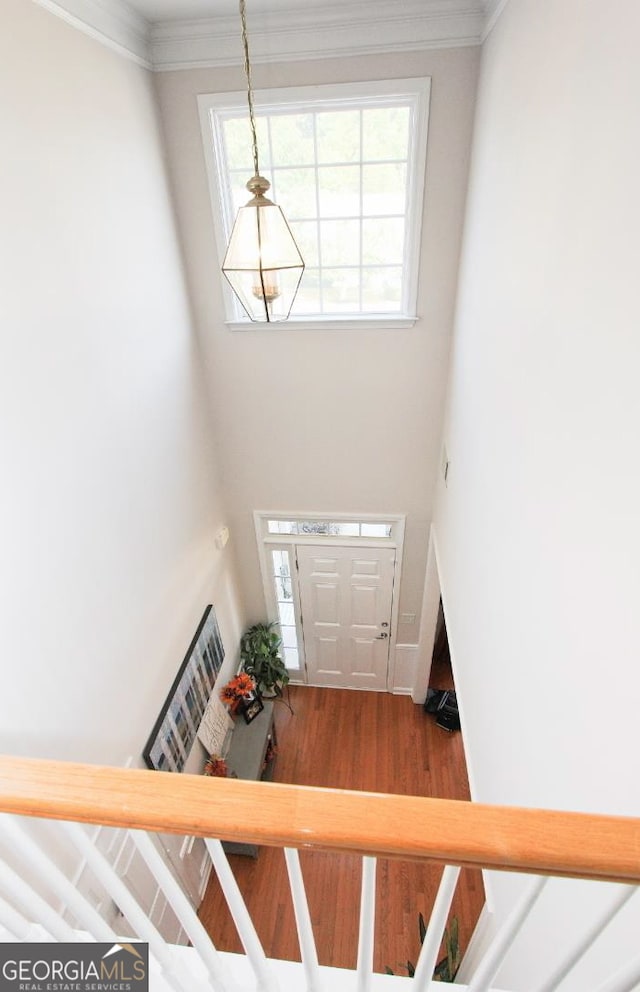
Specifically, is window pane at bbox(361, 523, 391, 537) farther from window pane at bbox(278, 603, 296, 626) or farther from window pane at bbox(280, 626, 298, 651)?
window pane at bbox(280, 626, 298, 651)

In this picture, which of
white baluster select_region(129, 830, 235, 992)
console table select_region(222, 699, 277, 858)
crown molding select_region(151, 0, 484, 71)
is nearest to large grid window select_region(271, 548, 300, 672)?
console table select_region(222, 699, 277, 858)

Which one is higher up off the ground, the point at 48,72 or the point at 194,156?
the point at 48,72

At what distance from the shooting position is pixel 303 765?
4.24 metres

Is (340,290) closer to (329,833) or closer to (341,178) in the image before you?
(341,178)

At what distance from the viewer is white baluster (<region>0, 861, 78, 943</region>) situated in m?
0.90

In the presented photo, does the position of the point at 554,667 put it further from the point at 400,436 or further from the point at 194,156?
the point at 194,156

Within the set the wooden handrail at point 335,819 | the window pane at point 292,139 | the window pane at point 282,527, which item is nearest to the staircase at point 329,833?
the wooden handrail at point 335,819

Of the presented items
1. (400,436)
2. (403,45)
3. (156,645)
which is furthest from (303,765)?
(403,45)

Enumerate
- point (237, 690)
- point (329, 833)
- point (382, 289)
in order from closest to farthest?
point (329, 833), point (382, 289), point (237, 690)

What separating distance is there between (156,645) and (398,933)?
2461 mm

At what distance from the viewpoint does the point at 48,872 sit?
878 mm

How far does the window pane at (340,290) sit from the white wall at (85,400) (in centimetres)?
94

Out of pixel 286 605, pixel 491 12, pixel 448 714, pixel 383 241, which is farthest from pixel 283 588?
pixel 491 12

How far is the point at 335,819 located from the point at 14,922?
2.79 feet
